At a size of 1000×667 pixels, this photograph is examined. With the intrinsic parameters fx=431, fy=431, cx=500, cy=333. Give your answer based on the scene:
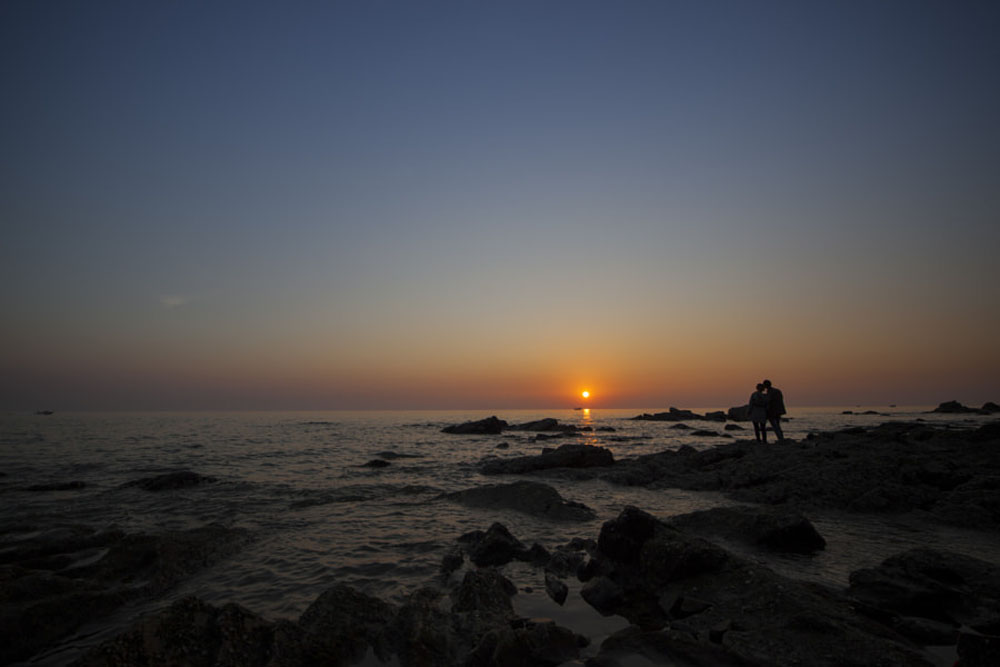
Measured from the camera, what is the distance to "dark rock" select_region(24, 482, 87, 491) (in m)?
15.2

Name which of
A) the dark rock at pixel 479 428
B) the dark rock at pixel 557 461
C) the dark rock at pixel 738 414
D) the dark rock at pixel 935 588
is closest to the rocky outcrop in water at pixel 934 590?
the dark rock at pixel 935 588

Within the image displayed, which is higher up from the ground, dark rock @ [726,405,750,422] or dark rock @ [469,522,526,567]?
dark rock @ [469,522,526,567]

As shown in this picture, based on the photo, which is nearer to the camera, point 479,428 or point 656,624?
point 656,624

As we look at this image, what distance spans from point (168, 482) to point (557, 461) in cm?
1586

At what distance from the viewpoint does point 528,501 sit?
12.4 meters

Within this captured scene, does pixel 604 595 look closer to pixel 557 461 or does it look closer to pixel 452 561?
pixel 452 561

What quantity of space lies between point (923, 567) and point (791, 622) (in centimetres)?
292

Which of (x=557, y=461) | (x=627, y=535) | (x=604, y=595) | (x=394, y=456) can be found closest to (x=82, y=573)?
(x=604, y=595)

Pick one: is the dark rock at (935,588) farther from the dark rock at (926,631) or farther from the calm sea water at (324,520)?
the calm sea water at (324,520)

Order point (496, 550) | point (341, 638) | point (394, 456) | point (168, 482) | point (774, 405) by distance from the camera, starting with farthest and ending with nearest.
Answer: point (394, 456), point (774, 405), point (168, 482), point (496, 550), point (341, 638)

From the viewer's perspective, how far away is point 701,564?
6.26 m

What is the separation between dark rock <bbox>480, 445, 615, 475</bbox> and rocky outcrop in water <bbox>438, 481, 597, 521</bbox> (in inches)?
249

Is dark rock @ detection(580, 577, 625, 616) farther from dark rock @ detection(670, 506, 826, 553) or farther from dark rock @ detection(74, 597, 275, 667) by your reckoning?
dark rock @ detection(74, 597, 275, 667)

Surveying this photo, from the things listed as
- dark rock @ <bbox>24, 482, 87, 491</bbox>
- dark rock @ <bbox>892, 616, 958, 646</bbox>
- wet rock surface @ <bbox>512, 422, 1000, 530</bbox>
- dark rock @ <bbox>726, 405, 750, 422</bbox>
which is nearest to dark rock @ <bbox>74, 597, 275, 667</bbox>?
dark rock @ <bbox>892, 616, 958, 646</bbox>
